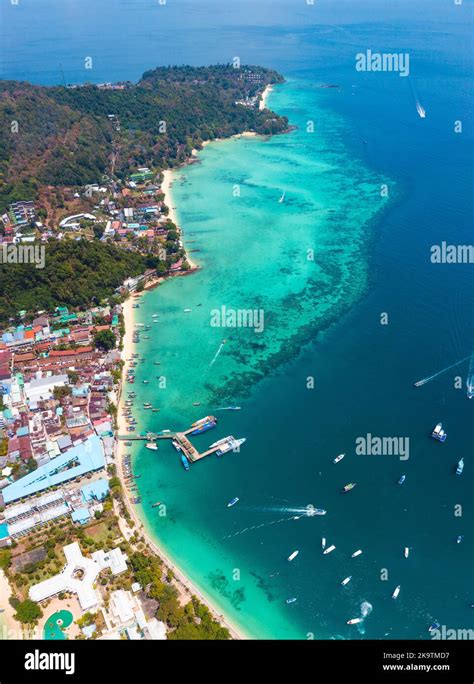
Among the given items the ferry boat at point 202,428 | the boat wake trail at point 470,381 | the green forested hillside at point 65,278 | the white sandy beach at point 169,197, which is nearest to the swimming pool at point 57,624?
the ferry boat at point 202,428

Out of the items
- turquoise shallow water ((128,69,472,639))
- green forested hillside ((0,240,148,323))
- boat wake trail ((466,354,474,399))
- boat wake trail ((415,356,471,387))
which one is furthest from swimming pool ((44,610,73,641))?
boat wake trail ((466,354,474,399))

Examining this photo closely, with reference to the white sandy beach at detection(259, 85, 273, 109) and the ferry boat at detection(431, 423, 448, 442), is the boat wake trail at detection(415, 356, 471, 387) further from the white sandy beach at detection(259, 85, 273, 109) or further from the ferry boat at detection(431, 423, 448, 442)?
the white sandy beach at detection(259, 85, 273, 109)

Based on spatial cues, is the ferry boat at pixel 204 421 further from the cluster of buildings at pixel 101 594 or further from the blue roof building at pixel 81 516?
the cluster of buildings at pixel 101 594

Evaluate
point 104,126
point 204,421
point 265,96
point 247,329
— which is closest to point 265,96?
point 265,96

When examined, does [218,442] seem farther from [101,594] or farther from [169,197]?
[169,197]

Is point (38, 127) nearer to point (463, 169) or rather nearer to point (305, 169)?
point (305, 169)
